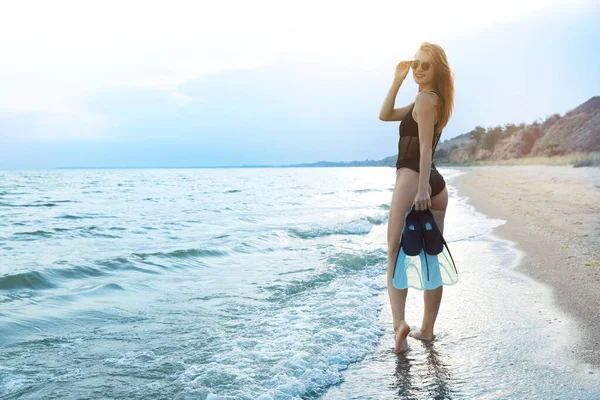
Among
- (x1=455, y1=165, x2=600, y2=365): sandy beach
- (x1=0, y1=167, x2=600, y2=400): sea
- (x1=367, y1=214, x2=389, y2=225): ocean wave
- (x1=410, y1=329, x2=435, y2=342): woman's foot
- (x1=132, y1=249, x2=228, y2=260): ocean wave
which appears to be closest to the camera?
(x1=0, y1=167, x2=600, y2=400): sea

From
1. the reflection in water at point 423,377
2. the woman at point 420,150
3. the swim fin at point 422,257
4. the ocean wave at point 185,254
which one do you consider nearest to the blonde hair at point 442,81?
the woman at point 420,150

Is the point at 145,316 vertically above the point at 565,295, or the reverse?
the point at 565,295

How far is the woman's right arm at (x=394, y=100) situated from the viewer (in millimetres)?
3535

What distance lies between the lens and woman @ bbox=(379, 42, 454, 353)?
3225 millimetres

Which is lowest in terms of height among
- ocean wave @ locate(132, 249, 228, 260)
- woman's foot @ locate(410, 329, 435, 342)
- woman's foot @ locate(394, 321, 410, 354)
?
ocean wave @ locate(132, 249, 228, 260)

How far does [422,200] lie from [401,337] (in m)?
0.91

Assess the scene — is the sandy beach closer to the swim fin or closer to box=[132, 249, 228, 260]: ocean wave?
the swim fin

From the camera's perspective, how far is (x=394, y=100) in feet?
11.6

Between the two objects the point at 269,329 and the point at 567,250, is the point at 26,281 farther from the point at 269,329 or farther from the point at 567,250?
the point at 567,250

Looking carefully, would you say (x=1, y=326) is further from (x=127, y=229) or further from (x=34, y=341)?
(x=127, y=229)

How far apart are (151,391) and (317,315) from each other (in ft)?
5.77

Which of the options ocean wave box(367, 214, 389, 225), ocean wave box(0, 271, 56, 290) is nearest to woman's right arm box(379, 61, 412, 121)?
ocean wave box(0, 271, 56, 290)

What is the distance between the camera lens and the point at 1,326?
4328mm

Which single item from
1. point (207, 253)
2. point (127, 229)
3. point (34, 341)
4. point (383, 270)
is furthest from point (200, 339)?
point (127, 229)
